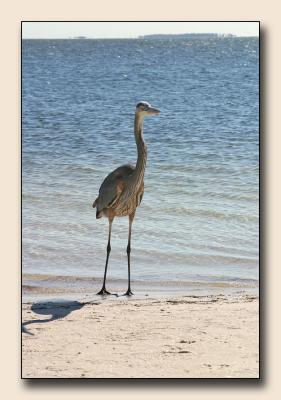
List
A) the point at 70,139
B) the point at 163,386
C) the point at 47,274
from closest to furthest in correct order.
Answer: the point at 163,386 → the point at 47,274 → the point at 70,139

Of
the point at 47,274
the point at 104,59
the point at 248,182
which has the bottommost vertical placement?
the point at 47,274

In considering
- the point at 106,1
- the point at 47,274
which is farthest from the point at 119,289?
the point at 106,1

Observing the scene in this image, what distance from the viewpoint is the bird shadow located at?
28.9 feet

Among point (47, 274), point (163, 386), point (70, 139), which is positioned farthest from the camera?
point (70, 139)

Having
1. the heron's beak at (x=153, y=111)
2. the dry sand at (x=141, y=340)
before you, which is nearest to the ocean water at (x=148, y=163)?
the heron's beak at (x=153, y=111)

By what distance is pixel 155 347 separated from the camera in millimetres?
A: 8352

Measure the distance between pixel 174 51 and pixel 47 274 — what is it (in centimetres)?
169

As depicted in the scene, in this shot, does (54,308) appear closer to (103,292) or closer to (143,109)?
(103,292)

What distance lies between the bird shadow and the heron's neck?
0.93m

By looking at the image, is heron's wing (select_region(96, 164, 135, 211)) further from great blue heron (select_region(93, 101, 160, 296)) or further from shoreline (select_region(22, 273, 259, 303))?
shoreline (select_region(22, 273, 259, 303))

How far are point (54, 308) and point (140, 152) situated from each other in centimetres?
118

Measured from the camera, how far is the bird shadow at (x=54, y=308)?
882 cm

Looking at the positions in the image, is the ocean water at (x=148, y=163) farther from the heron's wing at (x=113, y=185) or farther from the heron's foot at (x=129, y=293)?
the heron's wing at (x=113, y=185)

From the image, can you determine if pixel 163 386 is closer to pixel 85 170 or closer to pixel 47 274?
pixel 47 274
